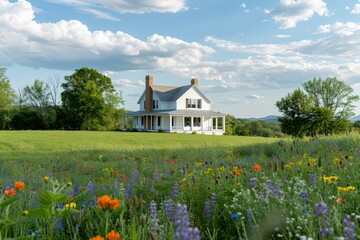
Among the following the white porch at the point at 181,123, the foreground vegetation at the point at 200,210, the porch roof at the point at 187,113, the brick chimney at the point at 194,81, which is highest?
the brick chimney at the point at 194,81

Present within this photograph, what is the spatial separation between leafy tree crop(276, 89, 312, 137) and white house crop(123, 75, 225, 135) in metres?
11.8

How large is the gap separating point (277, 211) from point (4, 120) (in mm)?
59588

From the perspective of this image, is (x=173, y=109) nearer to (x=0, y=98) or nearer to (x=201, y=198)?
(x=0, y=98)

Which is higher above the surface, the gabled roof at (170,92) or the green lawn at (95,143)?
the gabled roof at (170,92)

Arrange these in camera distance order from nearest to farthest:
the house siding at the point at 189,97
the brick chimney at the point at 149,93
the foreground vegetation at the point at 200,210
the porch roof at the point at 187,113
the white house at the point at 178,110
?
the foreground vegetation at the point at 200,210 < the porch roof at the point at 187,113 < the white house at the point at 178,110 < the house siding at the point at 189,97 < the brick chimney at the point at 149,93

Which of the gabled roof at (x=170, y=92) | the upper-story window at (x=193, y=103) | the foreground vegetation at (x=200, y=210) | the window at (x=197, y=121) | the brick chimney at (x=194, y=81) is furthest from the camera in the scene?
the brick chimney at (x=194, y=81)

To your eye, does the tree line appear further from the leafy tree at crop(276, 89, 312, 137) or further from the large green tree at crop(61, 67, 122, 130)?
the leafy tree at crop(276, 89, 312, 137)

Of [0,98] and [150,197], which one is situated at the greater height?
[0,98]

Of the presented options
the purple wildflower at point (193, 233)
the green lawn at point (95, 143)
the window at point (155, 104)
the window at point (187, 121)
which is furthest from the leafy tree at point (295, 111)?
the purple wildflower at point (193, 233)

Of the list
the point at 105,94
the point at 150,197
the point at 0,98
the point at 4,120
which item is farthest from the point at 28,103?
the point at 150,197

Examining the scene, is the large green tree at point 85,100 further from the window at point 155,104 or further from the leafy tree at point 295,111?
the leafy tree at point 295,111

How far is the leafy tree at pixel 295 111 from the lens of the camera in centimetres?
5412

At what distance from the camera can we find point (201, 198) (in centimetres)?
410

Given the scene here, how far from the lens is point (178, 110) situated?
48.2 metres
